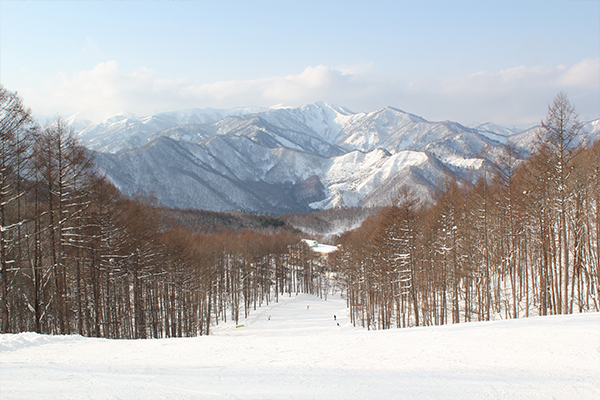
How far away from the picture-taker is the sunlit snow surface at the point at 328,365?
7.89m

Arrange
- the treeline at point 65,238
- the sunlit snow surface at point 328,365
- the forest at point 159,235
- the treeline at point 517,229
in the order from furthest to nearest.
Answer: the treeline at point 517,229
the forest at point 159,235
the treeline at point 65,238
the sunlit snow surface at point 328,365

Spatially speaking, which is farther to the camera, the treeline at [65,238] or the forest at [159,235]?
the forest at [159,235]

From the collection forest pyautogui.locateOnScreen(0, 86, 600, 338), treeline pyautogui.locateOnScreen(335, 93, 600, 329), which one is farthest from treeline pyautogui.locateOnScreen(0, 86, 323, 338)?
treeline pyautogui.locateOnScreen(335, 93, 600, 329)

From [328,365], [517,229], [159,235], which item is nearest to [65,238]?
[159,235]

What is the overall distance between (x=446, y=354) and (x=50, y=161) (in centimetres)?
1912

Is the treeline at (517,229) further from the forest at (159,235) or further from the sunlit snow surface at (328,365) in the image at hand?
the sunlit snow surface at (328,365)

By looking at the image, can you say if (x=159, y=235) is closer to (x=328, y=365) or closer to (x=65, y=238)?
(x=65, y=238)

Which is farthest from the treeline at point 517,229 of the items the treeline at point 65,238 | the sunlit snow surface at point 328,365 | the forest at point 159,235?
the treeline at point 65,238

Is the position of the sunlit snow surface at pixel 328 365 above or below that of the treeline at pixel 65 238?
below

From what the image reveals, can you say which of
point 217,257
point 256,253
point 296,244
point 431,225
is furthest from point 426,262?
point 296,244

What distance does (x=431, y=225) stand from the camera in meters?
28.2

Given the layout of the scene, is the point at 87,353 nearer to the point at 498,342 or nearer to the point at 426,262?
the point at 498,342

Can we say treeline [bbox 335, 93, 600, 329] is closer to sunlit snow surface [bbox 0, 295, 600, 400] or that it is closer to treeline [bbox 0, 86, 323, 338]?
sunlit snow surface [bbox 0, 295, 600, 400]

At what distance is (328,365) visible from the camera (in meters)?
10.4
